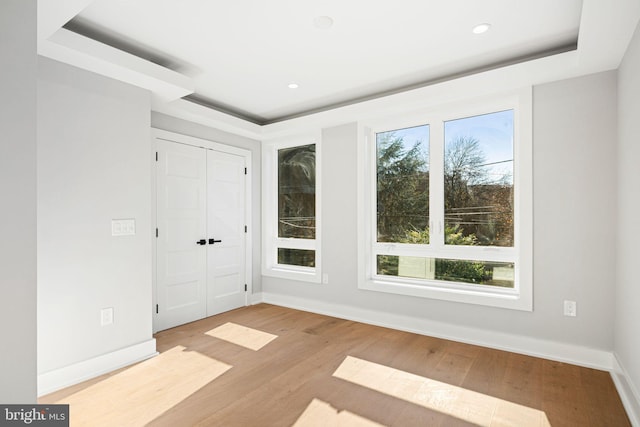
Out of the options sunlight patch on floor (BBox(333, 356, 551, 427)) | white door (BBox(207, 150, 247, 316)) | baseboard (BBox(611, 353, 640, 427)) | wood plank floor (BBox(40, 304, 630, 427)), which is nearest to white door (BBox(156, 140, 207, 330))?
white door (BBox(207, 150, 247, 316))

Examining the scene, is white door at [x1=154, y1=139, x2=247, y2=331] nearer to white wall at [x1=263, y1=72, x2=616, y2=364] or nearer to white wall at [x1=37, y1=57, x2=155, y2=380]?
white wall at [x1=37, y1=57, x2=155, y2=380]

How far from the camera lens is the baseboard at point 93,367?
2.36m

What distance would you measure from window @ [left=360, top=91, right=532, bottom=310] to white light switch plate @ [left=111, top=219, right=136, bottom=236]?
2.40 meters

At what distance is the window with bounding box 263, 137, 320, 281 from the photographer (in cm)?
451

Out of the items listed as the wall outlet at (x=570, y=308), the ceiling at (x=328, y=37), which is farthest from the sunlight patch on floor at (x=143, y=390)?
the wall outlet at (x=570, y=308)

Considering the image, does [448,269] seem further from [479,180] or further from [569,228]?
[569,228]

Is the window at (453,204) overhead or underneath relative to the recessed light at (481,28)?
underneath

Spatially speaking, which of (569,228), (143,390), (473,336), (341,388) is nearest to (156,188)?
(143,390)

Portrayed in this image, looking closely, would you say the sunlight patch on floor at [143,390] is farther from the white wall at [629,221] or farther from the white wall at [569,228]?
the white wall at [629,221]

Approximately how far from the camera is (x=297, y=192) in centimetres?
471

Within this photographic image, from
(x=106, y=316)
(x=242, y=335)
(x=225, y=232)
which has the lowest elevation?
(x=242, y=335)

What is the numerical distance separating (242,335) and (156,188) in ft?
6.00

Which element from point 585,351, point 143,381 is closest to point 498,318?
point 585,351

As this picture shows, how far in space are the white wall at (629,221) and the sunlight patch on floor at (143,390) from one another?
9.45 feet
